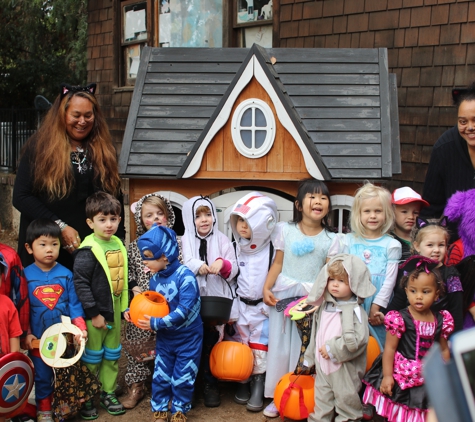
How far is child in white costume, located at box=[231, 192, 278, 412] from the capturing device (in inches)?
160

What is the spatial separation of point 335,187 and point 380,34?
3.32 meters

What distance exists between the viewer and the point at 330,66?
4750 mm

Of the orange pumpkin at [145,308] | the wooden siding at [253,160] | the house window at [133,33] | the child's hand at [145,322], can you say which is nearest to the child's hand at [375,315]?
the wooden siding at [253,160]

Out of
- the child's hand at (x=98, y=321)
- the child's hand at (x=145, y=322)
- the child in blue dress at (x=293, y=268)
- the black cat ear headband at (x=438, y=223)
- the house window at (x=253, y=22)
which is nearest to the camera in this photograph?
the child's hand at (x=145, y=322)

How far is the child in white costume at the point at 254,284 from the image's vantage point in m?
4.07

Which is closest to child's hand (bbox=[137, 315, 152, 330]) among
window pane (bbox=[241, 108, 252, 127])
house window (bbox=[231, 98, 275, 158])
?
house window (bbox=[231, 98, 275, 158])

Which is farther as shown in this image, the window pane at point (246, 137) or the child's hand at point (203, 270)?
the window pane at point (246, 137)

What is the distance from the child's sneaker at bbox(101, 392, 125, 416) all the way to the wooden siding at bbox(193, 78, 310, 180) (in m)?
1.63

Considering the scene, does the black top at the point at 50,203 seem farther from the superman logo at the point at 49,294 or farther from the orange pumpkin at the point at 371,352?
the orange pumpkin at the point at 371,352

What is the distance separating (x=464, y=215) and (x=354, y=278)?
2.35 ft

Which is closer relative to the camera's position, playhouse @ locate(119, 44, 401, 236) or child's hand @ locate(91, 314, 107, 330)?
child's hand @ locate(91, 314, 107, 330)

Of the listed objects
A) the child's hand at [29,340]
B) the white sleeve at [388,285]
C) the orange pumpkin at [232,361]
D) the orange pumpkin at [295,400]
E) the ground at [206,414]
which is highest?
the white sleeve at [388,285]

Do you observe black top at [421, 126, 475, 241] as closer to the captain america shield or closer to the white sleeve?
the white sleeve

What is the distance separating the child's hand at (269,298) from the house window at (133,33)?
6.14m
